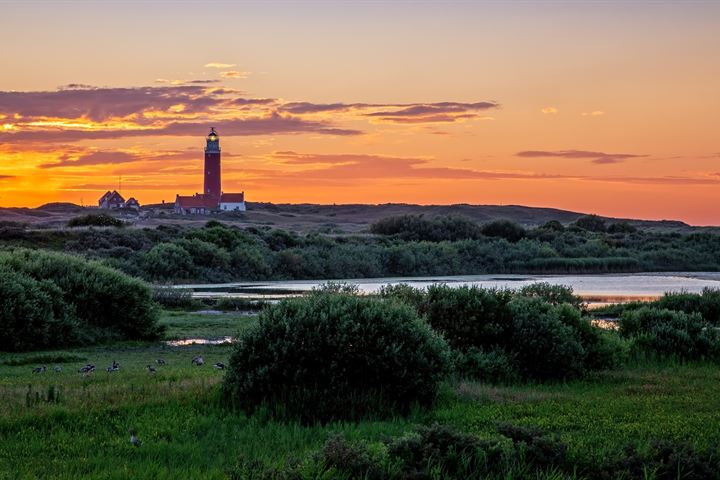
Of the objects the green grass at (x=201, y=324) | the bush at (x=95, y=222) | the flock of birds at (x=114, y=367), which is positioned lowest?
the green grass at (x=201, y=324)

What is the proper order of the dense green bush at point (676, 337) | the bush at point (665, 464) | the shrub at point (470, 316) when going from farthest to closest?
the dense green bush at point (676, 337) < the shrub at point (470, 316) < the bush at point (665, 464)

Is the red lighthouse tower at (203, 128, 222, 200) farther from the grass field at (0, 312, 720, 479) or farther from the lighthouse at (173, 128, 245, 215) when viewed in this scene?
the grass field at (0, 312, 720, 479)

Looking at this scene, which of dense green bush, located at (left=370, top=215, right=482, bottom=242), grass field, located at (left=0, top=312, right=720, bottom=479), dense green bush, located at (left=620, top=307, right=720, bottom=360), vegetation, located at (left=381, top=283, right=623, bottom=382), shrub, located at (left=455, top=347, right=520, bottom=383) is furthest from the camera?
dense green bush, located at (left=370, top=215, right=482, bottom=242)

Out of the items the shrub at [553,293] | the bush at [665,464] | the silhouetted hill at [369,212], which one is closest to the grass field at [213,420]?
the bush at [665,464]

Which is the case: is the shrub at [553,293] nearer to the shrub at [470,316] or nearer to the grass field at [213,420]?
the shrub at [470,316]

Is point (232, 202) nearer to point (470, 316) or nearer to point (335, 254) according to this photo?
point (335, 254)

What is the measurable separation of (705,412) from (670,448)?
325 cm

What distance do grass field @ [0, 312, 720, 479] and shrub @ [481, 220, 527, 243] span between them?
198ft

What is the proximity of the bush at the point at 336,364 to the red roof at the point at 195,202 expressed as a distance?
471 feet

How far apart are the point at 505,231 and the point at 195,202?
90.3 metres

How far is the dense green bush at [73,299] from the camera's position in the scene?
20.5 metres

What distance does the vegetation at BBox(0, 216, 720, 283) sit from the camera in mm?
50781

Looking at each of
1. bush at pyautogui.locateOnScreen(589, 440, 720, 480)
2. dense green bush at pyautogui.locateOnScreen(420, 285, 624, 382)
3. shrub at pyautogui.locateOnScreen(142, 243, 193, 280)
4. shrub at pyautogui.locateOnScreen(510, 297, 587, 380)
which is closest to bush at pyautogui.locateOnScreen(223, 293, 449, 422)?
dense green bush at pyautogui.locateOnScreen(420, 285, 624, 382)

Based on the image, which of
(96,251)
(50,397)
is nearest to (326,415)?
(50,397)
